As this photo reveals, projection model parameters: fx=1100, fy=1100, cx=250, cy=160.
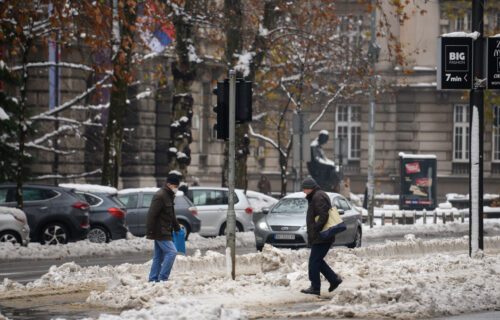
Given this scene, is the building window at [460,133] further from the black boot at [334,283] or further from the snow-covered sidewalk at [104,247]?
the black boot at [334,283]

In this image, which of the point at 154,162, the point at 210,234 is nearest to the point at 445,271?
the point at 210,234

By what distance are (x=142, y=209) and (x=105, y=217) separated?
2.19m

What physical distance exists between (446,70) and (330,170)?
22150 millimetres

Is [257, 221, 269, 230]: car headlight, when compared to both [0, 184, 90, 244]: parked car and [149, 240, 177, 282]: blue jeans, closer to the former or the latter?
[0, 184, 90, 244]: parked car

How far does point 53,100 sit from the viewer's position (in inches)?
1428

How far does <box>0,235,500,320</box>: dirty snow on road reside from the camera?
11758 mm

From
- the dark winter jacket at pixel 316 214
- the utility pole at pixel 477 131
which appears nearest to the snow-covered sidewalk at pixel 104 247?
the utility pole at pixel 477 131

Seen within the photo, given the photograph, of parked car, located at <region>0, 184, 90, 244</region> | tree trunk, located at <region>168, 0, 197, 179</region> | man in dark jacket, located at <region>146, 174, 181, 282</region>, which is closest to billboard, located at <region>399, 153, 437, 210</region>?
tree trunk, located at <region>168, 0, 197, 179</region>

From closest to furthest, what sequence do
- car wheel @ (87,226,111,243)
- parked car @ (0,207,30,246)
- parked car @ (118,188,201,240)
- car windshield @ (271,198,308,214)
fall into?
parked car @ (0,207,30,246)
car windshield @ (271,198,308,214)
car wheel @ (87,226,111,243)
parked car @ (118,188,201,240)

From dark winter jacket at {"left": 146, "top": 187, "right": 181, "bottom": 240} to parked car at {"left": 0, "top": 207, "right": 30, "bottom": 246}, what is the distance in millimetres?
9034

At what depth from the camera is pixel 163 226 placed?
14539 mm

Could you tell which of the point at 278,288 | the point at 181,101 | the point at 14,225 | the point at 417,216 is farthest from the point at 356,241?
the point at 417,216

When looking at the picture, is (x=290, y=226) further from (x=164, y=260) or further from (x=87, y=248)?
(x=164, y=260)

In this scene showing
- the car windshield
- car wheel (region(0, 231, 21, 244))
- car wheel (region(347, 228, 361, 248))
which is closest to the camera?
car wheel (region(0, 231, 21, 244))
